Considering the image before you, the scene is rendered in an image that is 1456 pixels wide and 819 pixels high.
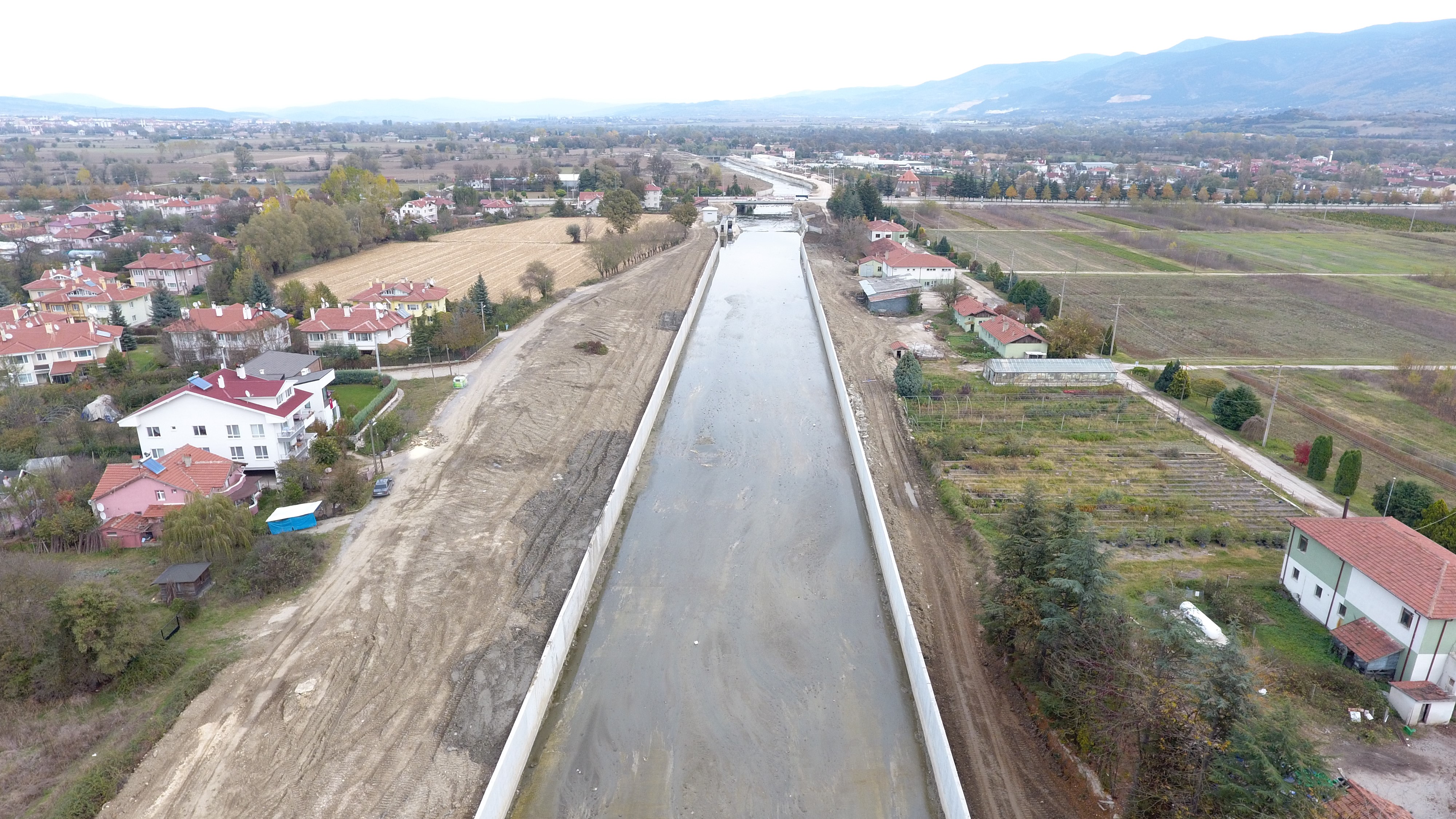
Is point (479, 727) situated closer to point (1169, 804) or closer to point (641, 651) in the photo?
point (641, 651)

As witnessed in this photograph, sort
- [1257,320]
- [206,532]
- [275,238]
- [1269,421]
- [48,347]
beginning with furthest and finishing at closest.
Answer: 1. [275,238]
2. [1257,320]
3. [48,347]
4. [1269,421]
5. [206,532]

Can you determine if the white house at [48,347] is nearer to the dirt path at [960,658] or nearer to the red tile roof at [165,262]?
the red tile roof at [165,262]

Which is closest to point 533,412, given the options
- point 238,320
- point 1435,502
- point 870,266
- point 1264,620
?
point 238,320

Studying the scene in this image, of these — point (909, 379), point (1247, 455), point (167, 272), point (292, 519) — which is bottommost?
point (292, 519)

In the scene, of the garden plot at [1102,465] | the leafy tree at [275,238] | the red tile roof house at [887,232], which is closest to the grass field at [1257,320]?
the garden plot at [1102,465]

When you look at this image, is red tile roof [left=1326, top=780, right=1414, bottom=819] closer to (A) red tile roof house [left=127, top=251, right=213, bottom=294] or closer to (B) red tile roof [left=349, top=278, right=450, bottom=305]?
(B) red tile roof [left=349, top=278, right=450, bottom=305]

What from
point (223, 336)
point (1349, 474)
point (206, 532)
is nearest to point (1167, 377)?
point (1349, 474)

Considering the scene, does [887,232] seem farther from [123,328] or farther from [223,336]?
[123,328]
